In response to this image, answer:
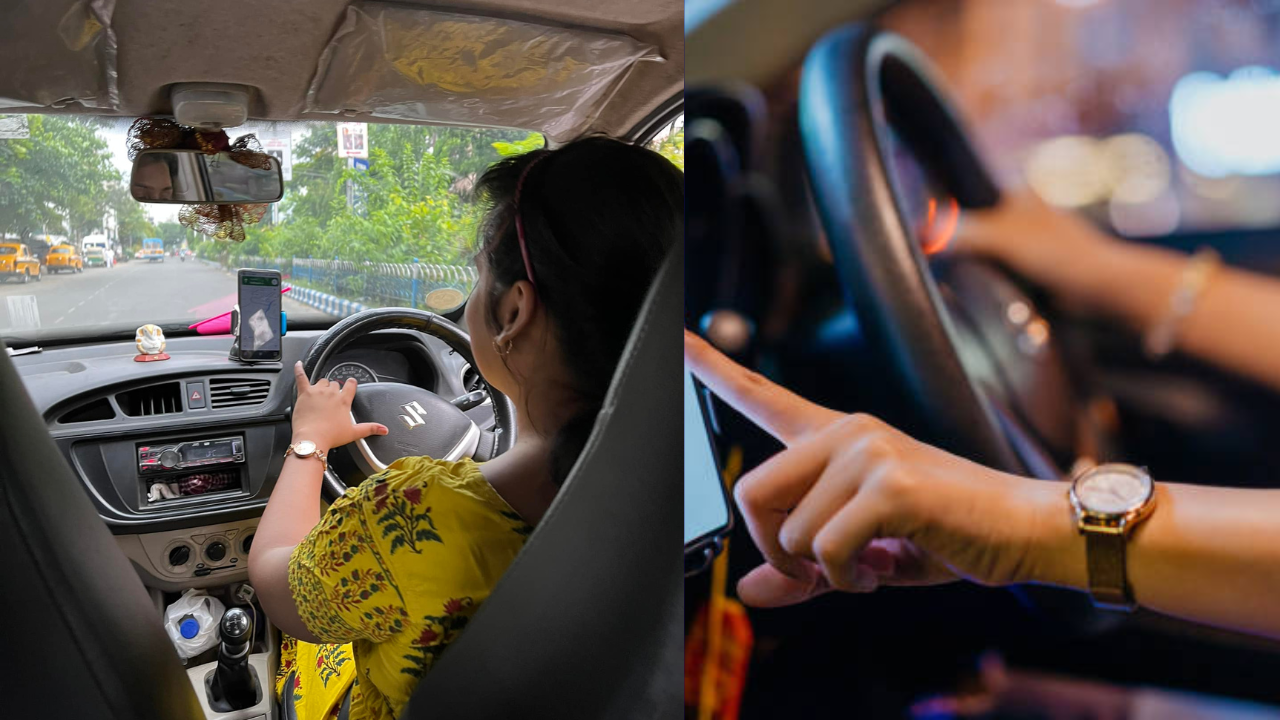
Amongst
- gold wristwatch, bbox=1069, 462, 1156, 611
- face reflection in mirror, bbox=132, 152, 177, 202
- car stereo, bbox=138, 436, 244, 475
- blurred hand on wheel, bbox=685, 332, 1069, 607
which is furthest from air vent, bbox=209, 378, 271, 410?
gold wristwatch, bbox=1069, 462, 1156, 611

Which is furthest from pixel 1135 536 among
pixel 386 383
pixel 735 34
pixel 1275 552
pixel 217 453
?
pixel 217 453

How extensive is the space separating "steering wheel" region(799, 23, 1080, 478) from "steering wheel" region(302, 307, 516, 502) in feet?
6.08

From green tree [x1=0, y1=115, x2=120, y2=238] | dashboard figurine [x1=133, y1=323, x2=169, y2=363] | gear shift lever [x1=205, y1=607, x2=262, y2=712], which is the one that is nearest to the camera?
gear shift lever [x1=205, y1=607, x2=262, y2=712]

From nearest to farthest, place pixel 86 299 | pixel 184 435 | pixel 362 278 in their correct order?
pixel 184 435
pixel 86 299
pixel 362 278

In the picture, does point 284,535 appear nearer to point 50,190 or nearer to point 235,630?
point 235,630

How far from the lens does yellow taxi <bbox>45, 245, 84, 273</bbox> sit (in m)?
4.85

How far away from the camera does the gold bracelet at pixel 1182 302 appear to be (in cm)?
45

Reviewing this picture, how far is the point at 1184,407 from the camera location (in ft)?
1.52

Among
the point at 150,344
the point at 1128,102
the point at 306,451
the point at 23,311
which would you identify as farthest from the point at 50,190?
the point at 1128,102

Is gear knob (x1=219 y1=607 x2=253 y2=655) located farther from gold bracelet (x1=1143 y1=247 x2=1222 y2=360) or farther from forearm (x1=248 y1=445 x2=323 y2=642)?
gold bracelet (x1=1143 y1=247 x2=1222 y2=360)

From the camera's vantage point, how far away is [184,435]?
8.15 ft

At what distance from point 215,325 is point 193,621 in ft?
3.03

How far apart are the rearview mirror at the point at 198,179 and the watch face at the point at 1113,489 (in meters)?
2.00

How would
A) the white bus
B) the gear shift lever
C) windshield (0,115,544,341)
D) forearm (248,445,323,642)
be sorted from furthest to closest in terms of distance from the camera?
1. the white bus
2. the gear shift lever
3. windshield (0,115,544,341)
4. forearm (248,445,323,642)
